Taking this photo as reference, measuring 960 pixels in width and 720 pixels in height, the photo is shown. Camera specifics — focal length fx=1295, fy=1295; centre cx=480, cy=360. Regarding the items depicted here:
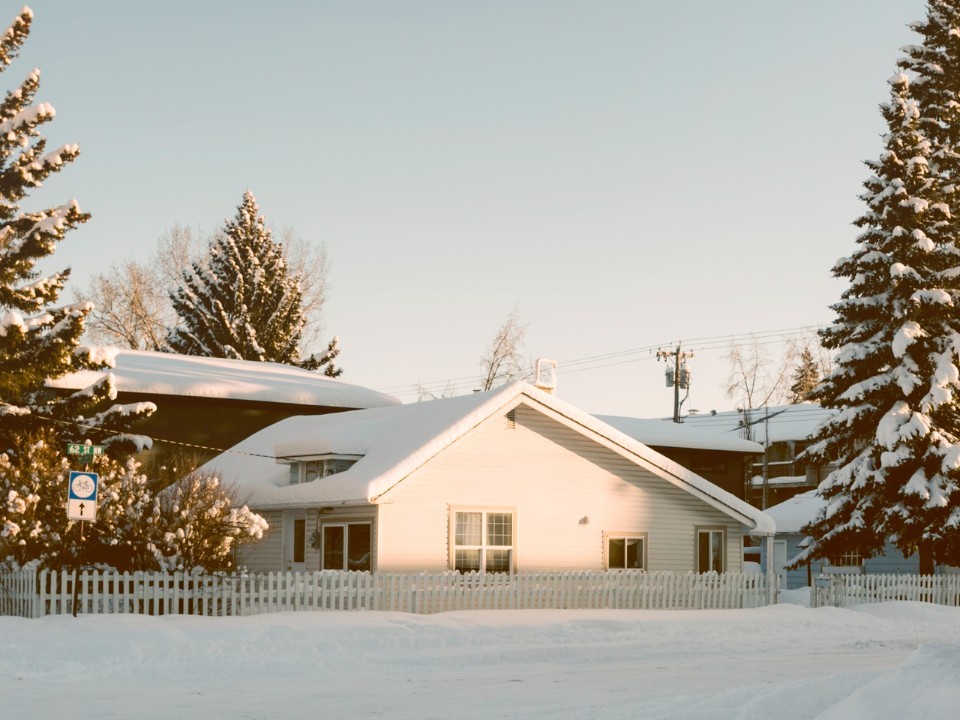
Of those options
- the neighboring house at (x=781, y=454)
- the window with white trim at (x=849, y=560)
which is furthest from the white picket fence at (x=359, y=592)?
the neighboring house at (x=781, y=454)

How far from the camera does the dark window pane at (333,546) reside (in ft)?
93.8

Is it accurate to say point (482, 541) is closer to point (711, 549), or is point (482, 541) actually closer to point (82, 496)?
point (711, 549)

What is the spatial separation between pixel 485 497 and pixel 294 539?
4.69 m

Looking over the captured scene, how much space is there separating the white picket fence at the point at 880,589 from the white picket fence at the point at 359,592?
2067mm

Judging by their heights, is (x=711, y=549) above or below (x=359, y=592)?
above

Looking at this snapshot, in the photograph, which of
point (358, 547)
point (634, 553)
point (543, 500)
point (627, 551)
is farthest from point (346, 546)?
point (634, 553)

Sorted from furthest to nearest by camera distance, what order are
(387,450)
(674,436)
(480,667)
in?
(674,436)
(387,450)
(480,667)

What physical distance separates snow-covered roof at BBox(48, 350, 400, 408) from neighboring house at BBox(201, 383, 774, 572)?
210 inches

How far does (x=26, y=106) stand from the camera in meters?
31.7

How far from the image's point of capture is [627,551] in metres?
31.4

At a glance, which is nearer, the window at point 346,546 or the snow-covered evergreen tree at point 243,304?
the window at point 346,546

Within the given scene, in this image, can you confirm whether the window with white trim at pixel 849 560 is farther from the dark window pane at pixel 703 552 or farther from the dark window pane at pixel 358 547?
the dark window pane at pixel 358 547

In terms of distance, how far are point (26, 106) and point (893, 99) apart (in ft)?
74.7

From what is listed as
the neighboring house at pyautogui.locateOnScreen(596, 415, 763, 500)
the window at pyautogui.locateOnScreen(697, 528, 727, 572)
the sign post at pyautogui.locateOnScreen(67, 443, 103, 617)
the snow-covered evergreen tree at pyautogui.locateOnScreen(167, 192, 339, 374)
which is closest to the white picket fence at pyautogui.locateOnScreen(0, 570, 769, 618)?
the sign post at pyautogui.locateOnScreen(67, 443, 103, 617)
